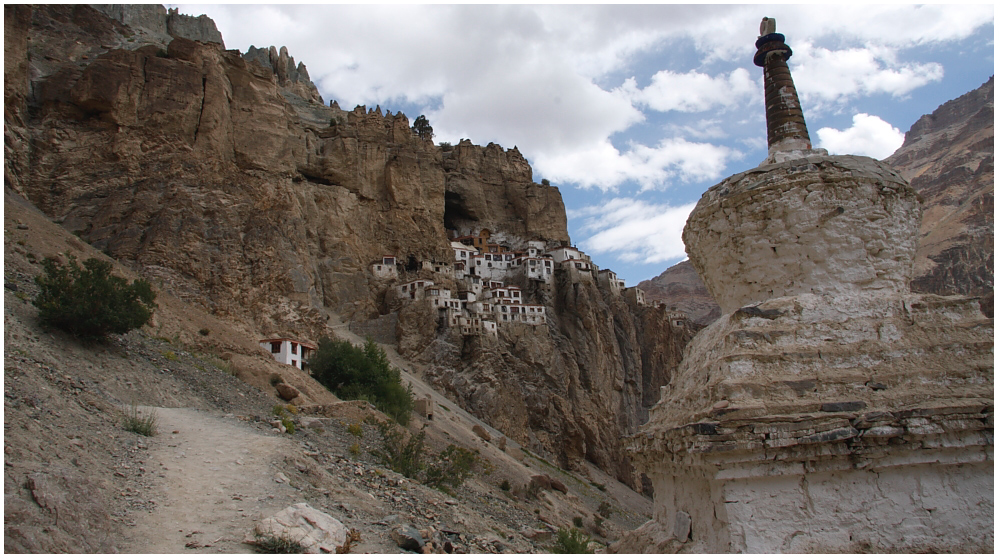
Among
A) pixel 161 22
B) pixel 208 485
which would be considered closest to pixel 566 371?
pixel 208 485

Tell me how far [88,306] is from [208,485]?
26.2 ft

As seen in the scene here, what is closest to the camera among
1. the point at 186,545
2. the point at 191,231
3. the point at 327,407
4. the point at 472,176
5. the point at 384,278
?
the point at 186,545

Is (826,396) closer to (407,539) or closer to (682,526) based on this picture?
(682,526)

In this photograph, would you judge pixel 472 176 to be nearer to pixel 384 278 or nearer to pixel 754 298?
pixel 384 278

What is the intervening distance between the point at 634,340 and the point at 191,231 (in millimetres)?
36744

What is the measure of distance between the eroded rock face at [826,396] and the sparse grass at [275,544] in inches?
146

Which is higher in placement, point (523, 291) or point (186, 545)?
point (523, 291)

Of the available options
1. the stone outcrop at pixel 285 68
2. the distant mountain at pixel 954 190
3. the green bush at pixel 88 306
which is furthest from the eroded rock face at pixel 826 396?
→ the stone outcrop at pixel 285 68

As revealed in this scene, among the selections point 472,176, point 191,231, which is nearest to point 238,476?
point 191,231

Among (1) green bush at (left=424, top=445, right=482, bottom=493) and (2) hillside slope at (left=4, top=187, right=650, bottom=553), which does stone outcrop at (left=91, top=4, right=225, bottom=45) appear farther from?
(1) green bush at (left=424, top=445, right=482, bottom=493)

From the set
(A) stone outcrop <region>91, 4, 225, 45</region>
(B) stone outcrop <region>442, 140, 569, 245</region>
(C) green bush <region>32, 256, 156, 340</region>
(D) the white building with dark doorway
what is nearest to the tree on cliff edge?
(B) stone outcrop <region>442, 140, 569, 245</region>

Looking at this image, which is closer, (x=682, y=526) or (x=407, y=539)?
(x=682, y=526)

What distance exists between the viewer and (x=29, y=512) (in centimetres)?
589

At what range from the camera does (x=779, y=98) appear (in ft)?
22.4
